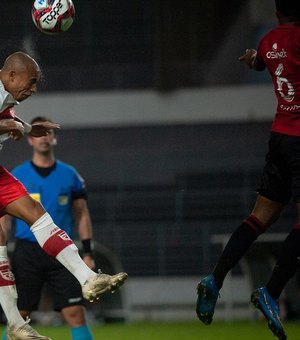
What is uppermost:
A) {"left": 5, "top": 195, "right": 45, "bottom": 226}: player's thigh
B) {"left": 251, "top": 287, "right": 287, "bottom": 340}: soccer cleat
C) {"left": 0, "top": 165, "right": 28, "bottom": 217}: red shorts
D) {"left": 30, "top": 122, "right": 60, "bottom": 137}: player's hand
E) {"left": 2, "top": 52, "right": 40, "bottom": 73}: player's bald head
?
{"left": 2, "top": 52, "right": 40, "bottom": 73}: player's bald head

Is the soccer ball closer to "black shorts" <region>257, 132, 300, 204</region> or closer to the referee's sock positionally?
"black shorts" <region>257, 132, 300, 204</region>

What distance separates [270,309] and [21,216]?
140cm

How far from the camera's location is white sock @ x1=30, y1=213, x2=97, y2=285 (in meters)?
5.59

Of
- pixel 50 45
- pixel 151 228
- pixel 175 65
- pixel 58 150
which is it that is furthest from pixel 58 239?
pixel 58 150

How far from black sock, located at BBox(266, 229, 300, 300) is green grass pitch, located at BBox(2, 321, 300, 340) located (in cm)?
274

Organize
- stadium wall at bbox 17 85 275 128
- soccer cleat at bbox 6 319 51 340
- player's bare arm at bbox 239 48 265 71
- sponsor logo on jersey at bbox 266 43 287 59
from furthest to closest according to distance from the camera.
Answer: stadium wall at bbox 17 85 275 128, player's bare arm at bbox 239 48 265 71, sponsor logo on jersey at bbox 266 43 287 59, soccer cleat at bbox 6 319 51 340

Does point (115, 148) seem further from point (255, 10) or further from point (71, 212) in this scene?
point (71, 212)

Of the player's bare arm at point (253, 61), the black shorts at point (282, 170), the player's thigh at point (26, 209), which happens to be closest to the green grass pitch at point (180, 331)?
the black shorts at point (282, 170)

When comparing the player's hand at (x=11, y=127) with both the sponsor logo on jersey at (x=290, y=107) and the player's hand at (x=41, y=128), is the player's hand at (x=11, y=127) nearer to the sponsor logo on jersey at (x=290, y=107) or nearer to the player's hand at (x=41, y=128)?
the player's hand at (x=41, y=128)

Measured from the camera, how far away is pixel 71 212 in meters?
7.71

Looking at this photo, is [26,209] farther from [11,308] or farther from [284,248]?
[284,248]

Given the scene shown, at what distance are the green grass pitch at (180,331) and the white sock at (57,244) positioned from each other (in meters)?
3.30

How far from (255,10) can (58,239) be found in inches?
372

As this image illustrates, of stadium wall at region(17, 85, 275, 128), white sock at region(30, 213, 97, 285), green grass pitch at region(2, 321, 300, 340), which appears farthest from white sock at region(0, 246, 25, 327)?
stadium wall at region(17, 85, 275, 128)
